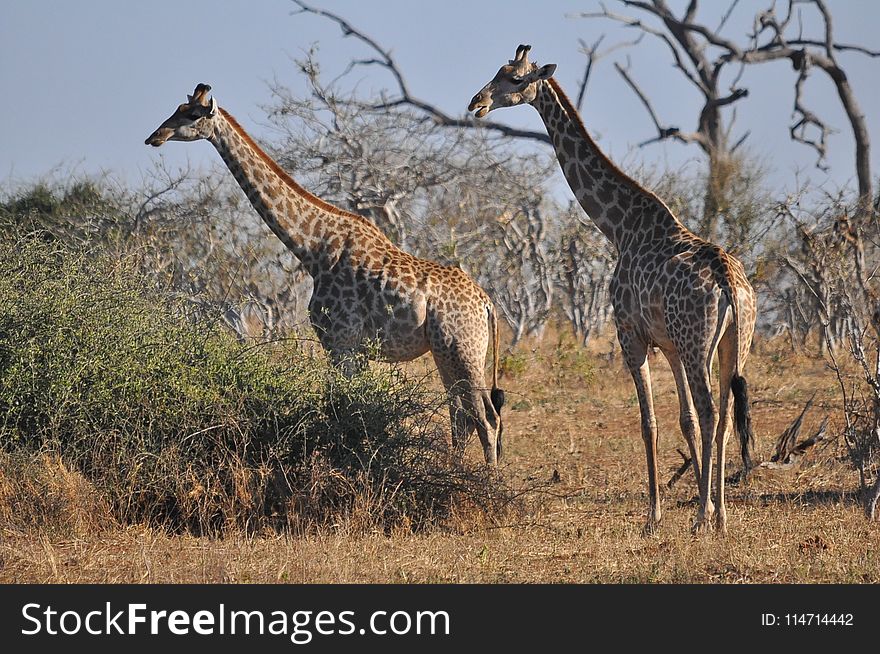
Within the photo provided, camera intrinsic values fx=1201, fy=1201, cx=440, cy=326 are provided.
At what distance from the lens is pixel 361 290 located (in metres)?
8.41

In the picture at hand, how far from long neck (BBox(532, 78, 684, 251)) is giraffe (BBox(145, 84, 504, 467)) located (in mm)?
1345

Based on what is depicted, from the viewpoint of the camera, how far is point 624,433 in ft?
32.8

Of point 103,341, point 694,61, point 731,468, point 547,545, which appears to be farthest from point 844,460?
point 694,61

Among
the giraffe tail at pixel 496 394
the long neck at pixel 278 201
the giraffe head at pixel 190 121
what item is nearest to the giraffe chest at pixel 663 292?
the giraffe tail at pixel 496 394

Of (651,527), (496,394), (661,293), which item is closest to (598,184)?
(661,293)

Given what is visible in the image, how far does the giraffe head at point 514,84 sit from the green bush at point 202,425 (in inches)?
77.2

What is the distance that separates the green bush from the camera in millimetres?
6469

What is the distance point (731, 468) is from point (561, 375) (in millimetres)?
4704

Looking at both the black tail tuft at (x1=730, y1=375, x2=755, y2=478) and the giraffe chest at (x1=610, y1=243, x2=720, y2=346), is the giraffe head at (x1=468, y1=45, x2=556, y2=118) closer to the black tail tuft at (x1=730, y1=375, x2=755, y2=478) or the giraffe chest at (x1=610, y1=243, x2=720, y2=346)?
the giraffe chest at (x1=610, y1=243, x2=720, y2=346)

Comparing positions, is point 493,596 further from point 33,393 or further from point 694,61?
point 694,61

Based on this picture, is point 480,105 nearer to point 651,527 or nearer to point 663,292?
point 663,292

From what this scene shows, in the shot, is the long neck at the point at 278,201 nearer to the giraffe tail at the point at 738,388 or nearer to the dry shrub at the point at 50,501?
the dry shrub at the point at 50,501

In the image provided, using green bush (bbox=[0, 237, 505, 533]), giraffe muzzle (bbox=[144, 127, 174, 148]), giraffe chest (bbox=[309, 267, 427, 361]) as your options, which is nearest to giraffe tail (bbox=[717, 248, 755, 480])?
green bush (bbox=[0, 237, 505, 533])

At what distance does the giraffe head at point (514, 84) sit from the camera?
25.2ft
